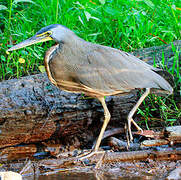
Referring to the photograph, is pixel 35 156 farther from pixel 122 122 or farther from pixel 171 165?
pixel 171 165

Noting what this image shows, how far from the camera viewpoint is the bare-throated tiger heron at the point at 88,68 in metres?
2.82

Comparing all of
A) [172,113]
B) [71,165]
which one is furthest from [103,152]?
[172,113]

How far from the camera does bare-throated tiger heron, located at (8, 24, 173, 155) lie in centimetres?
282

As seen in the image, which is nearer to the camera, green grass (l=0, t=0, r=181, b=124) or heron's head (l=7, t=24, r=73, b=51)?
heron's head (l=7, t=24, r=73, b=51)

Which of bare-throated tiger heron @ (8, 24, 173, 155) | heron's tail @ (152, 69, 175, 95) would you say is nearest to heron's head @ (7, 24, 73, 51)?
bare-throated tiger heron @ (8, 24, 173, 155)

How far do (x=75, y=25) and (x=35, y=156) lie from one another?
7.07ft

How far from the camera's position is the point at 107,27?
4.47 metres

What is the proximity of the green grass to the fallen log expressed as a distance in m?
0.62

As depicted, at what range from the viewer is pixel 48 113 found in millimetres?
3369

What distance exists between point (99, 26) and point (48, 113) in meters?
1.82

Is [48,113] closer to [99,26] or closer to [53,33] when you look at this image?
[53,33]

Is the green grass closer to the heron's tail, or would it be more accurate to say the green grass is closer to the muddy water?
the heron's tail

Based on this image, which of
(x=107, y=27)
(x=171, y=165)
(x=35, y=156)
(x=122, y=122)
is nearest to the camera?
(x=171, y=165)

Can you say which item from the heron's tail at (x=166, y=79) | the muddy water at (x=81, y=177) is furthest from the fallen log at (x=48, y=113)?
the muddy water at (x=81, y=177)
